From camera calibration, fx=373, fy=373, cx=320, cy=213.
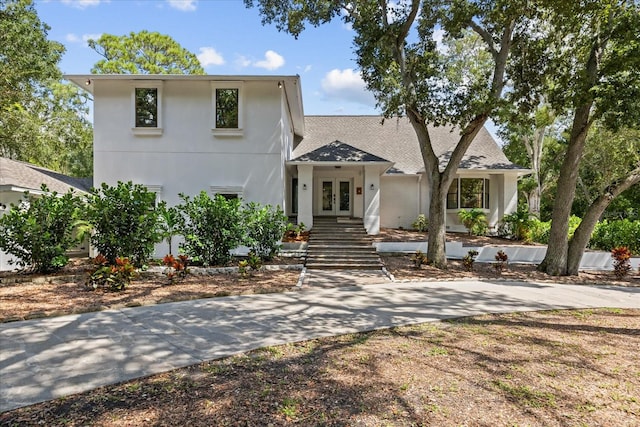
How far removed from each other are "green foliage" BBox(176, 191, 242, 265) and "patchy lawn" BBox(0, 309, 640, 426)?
636cm

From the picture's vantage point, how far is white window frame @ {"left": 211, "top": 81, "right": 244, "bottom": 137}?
42.9 ft

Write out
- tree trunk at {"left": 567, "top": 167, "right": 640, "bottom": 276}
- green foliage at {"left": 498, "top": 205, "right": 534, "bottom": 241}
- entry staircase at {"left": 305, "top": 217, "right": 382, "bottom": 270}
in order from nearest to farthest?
tree trunk at {"left": 567, "top": 167, "right": 640, "bottom": 276} < entry staircase at {"left": 305, "top": 217, "right": 382, "bottom": 270} < green foliage at {"left": 498, "top": 205, "right": 534, "bottom": 241}

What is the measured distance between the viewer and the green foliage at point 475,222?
17.3 m

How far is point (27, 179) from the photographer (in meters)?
12.7

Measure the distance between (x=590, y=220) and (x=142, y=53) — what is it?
31.5 meters

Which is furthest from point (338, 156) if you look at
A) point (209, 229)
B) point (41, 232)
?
point (41, 232)

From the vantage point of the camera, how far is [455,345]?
15.6 feet

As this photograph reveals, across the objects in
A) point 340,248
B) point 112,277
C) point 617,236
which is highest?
point 617,236

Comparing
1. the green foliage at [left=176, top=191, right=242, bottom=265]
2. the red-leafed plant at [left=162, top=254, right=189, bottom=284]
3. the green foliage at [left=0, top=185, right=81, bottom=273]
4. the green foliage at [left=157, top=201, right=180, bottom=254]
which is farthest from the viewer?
the green foliage at [left=176, top=191, right=242, bottom=265]

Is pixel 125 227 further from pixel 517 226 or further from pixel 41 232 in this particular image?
pixel 517 226

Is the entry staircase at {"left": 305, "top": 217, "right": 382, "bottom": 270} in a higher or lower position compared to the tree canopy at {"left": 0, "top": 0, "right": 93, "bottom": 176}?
lower

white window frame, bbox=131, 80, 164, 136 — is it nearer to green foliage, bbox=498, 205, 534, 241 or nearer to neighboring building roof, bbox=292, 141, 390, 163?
neighboring building roof, bbox=292, 141, 390, 163

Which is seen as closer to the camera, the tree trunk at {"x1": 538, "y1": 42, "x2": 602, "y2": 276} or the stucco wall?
the tree trunk at {"x1": 538, "y1": 42, "x2": 602, "y2": 276}

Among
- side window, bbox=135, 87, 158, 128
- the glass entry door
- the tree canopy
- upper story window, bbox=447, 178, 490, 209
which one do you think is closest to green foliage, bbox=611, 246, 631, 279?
upper story window, bbox=447, 178, 490, 209
